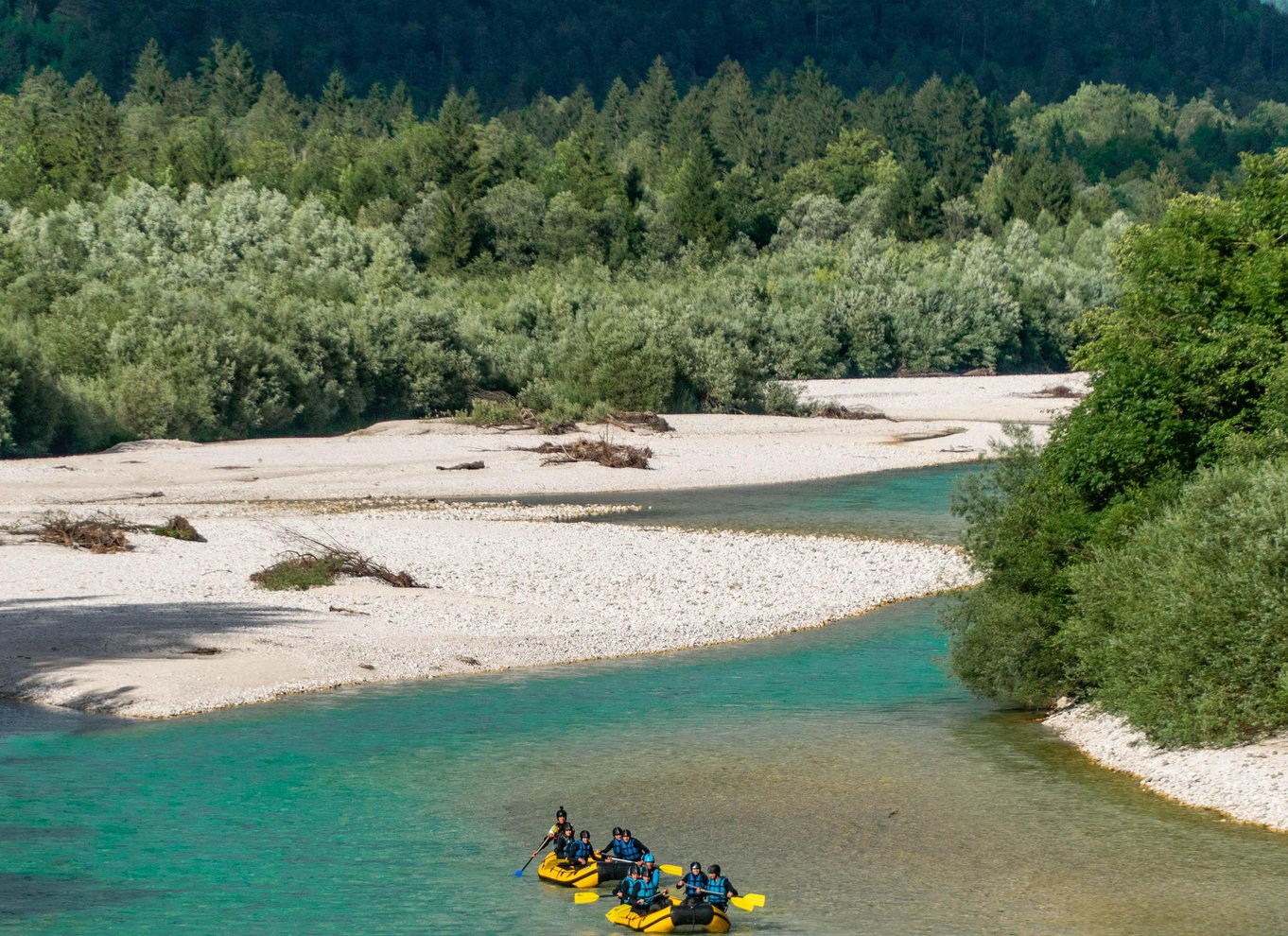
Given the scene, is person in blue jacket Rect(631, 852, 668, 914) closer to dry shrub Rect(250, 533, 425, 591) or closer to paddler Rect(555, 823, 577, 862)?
paddler Rect(555, 823, 577, 862)

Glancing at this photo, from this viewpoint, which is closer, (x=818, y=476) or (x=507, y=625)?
(x=507, y=625)

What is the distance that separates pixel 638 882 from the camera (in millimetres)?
18594

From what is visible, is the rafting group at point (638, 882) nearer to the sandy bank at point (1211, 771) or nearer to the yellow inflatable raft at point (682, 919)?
the yellow inflatable raft at point (682, 919)

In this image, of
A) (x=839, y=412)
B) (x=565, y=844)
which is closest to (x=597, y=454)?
(x=839, y=412)

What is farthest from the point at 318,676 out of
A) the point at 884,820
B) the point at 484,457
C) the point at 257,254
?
the point at 257,254

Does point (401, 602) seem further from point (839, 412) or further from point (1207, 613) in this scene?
point (839, 412)

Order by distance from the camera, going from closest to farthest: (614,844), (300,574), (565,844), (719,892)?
(719,892) < (614,844) < (565,844) < (300,574)

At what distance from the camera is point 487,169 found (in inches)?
4983

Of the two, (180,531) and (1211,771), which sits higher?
(180,531)

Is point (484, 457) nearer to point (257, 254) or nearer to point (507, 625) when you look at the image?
point (507, 625)

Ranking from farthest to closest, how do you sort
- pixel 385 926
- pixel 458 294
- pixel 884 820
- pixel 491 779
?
pixel 458 294
pixel 491 779
pixel 884 820
pixel 385 926

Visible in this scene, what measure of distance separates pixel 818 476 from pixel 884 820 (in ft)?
131

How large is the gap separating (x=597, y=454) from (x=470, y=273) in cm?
5110

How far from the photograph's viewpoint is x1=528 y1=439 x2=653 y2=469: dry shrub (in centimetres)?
6150
